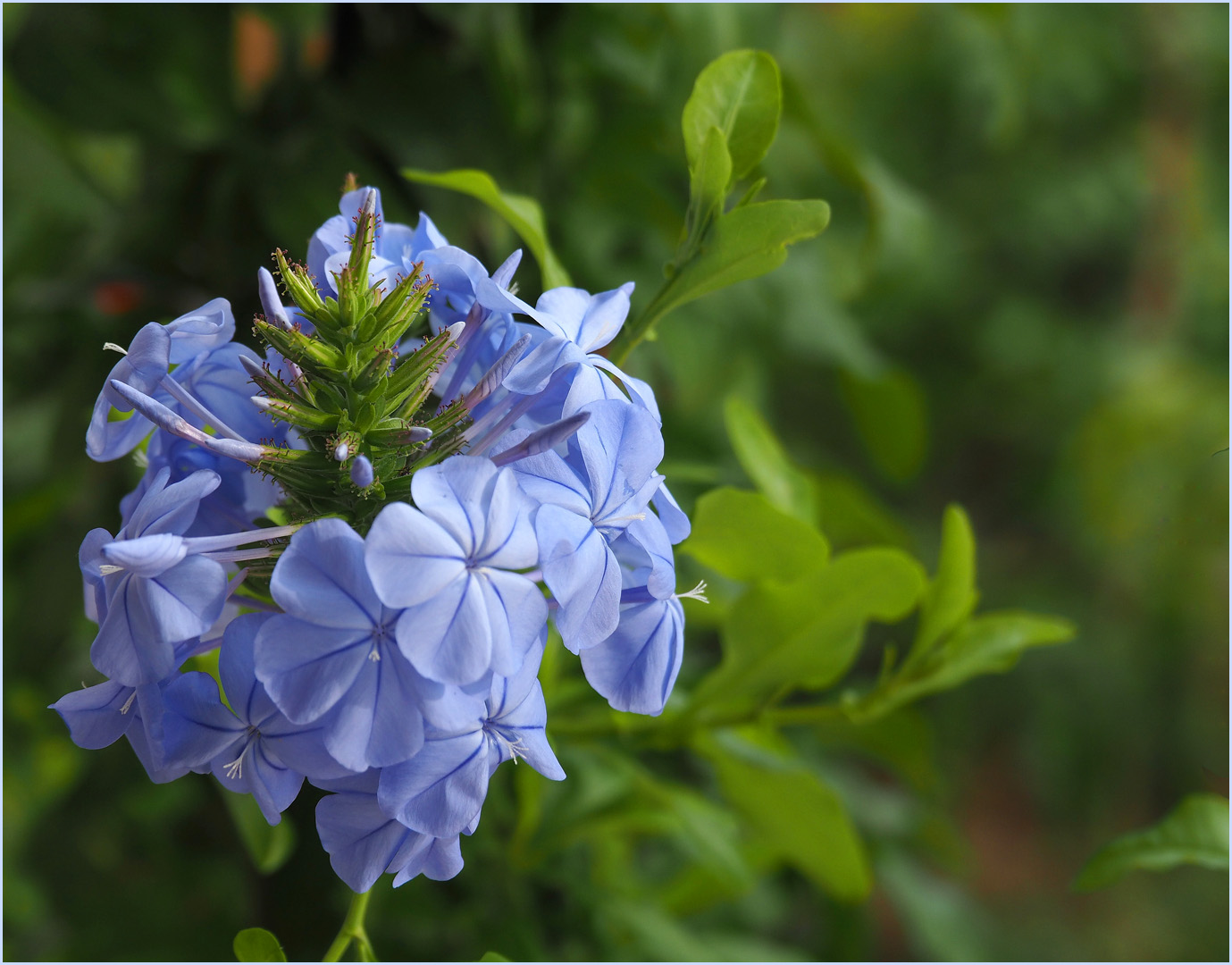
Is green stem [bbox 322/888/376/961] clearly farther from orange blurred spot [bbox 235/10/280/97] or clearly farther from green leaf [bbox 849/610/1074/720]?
orange blurred spot [bbox 235/10/280/97]

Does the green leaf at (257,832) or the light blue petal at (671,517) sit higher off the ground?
the light blue petal at (671,517)

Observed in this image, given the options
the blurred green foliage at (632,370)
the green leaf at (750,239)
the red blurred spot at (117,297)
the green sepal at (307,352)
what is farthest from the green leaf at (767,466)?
the red blurred spot at (117,297)

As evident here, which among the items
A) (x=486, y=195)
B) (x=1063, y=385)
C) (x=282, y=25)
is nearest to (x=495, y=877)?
(x=486, y=195)

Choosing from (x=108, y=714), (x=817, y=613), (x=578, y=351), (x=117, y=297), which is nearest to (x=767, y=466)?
(x=817, y=613)

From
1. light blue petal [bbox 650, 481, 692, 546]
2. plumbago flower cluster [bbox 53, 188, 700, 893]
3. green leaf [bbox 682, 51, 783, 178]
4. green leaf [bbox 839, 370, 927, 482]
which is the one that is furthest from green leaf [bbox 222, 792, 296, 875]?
green leaf [bbox 839, 370, 927, 482]

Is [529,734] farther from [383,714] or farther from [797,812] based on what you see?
[797,812]

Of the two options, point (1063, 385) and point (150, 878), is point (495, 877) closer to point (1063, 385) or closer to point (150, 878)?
point (150, 878)

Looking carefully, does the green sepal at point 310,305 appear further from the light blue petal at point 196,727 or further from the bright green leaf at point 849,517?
the bright green leaf at point 849,517
